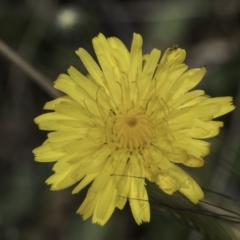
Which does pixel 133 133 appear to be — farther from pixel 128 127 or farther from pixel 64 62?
pixel 64 62

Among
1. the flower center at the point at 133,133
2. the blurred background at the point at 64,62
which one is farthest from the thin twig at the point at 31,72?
the flower center at the point at 133,133

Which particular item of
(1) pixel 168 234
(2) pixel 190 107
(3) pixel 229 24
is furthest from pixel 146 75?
(3) pixel 229 24

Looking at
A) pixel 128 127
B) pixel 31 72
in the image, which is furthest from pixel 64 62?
pixel 128 127

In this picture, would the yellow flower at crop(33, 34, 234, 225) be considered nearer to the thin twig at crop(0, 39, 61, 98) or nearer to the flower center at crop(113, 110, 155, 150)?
the flower center at crop(113, 110, 155, 150)

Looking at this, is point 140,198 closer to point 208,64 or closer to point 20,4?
point 208,64

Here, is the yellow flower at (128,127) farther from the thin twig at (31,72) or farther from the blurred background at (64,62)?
the blurred background at (64,62)

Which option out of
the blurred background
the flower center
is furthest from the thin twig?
the flower center
